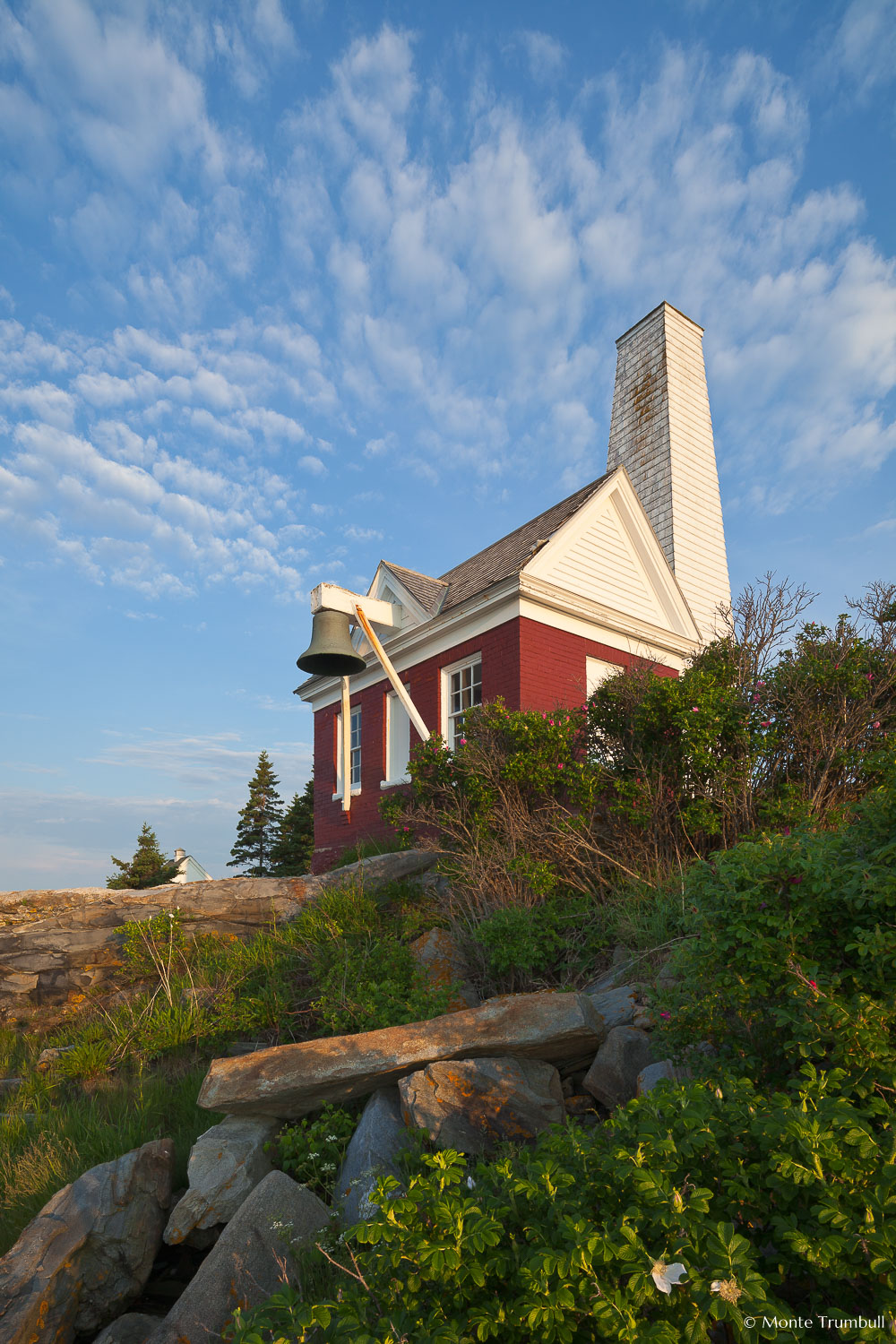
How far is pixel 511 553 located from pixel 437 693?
2743mm

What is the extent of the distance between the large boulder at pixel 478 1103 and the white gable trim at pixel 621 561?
854cm

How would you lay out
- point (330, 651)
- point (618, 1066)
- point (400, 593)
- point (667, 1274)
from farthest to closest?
1. point (400, 593)
2. point (330, 651)
3. point (618, 1066)
4. point (667, 1274)

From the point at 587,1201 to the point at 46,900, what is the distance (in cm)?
923

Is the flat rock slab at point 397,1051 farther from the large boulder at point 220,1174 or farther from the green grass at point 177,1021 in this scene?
the green grass at point 177,1021

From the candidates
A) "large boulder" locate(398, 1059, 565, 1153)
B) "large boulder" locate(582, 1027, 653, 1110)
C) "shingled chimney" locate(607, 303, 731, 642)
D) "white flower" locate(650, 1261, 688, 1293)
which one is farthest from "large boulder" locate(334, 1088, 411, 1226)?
"shingled chimney" locate(607, 303, 731, 642)

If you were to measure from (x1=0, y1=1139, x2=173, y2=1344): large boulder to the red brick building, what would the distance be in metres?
5.67

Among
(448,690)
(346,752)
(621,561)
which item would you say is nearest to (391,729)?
(346,752)

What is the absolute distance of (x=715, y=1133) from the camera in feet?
8.16

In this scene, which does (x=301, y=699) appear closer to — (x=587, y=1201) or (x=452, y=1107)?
(x=452, y=1107)

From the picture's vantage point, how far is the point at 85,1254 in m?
4.14

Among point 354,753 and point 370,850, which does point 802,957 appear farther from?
point 354,753

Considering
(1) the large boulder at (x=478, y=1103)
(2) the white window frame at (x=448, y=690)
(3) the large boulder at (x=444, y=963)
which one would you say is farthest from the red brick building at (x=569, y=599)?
(1) the large boulder at (x=478, y=1103)

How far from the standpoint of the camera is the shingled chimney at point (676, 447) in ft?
52.0

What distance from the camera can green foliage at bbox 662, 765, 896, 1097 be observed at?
2.72 meters
